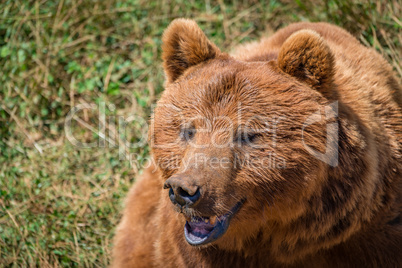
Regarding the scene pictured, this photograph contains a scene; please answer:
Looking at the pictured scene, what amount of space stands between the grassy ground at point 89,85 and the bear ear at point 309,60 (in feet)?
7.42

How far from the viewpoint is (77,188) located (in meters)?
5.58

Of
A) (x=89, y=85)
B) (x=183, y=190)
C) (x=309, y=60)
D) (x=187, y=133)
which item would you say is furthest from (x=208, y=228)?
(x=89, y=85)

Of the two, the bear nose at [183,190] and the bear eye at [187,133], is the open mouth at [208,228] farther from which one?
the bear eye at [187,133]

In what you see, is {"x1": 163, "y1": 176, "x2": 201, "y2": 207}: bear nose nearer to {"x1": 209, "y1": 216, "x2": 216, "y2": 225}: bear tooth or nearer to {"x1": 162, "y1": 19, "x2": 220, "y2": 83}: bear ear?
{"x1": 209, "y1": 216, "x2": 216, "y2": 225}: bear tooth

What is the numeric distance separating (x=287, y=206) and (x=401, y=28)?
9.96 ft

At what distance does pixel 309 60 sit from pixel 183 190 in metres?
1.17

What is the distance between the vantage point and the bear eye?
3365 millimetres

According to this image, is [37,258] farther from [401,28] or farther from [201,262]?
[401,28]

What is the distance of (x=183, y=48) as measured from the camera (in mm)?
3650

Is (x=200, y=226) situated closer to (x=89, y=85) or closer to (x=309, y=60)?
(x=309, y=60)

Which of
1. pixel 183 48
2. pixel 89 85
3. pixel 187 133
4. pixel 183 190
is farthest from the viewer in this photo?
pixel 89 85

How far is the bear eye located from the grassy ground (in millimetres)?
2015

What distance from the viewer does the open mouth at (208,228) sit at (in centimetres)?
320

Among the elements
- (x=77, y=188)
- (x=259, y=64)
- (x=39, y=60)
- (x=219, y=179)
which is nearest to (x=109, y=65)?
(x=39, y=60)
